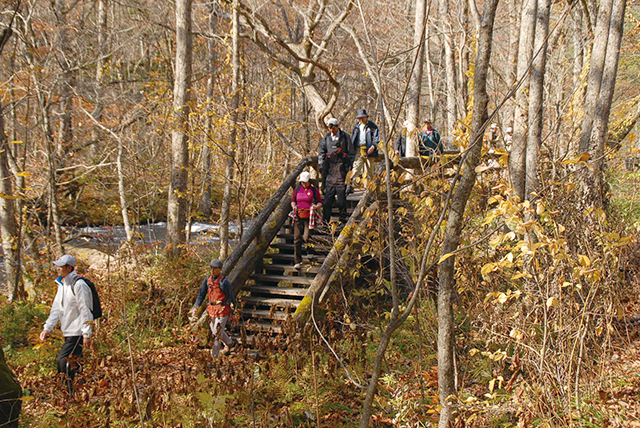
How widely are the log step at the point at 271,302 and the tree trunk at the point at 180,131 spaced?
11.4 ft

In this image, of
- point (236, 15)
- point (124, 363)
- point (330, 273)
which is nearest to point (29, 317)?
point (124, 363)

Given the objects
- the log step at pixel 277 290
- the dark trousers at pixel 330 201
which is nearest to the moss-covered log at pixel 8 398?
the log step at pixel 277 290

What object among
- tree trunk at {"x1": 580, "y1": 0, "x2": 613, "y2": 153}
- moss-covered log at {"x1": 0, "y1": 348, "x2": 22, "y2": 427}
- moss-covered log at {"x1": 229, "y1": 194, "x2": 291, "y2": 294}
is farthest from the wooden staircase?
tree trunk at {"x1": 580, "y1": 0, "x2": 613, "y2": 153}

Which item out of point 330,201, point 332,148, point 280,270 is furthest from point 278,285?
point 332,148

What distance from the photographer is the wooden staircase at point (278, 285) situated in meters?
7.95

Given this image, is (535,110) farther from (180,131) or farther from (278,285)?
(180,131)

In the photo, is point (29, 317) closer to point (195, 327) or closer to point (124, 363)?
point (124, 363)

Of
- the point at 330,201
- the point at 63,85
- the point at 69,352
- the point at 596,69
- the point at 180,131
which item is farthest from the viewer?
the point at 63,85

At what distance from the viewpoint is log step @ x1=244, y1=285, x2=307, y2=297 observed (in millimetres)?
8250

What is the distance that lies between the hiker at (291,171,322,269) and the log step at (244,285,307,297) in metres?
0.67

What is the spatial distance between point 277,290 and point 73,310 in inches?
129

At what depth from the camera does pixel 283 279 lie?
867 cm

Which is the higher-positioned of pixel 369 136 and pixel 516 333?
pixel 369 136

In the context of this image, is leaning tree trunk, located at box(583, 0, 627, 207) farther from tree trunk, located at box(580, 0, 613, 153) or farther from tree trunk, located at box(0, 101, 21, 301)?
tree trunk, located at box(0, 101, 21, 301)
